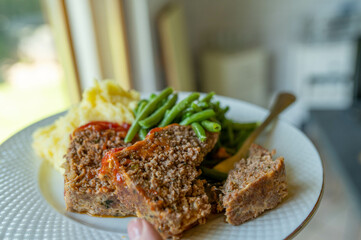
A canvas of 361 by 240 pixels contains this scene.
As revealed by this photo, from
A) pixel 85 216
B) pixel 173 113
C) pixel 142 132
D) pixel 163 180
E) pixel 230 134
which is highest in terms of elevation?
pixel 173 113

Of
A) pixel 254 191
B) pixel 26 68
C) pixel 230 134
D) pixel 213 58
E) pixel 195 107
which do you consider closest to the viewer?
pixel 254 191

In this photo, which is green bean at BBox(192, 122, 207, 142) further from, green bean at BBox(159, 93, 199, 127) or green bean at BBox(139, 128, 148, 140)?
green bean at BBox(139, 128, 148, 140)

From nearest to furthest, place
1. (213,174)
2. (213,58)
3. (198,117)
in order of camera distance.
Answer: (213,174) → (198,117) → (213,58)

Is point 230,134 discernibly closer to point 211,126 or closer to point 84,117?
point 211,126

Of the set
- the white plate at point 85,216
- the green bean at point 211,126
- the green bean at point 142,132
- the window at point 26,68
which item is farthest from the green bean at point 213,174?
the window at point 26,68

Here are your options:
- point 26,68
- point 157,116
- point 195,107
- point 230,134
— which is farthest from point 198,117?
point 26,68

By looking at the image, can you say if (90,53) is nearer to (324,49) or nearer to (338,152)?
(338,152)

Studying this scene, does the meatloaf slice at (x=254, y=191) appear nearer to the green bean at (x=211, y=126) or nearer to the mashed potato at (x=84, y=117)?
the green bean at (x=211, y=126)
